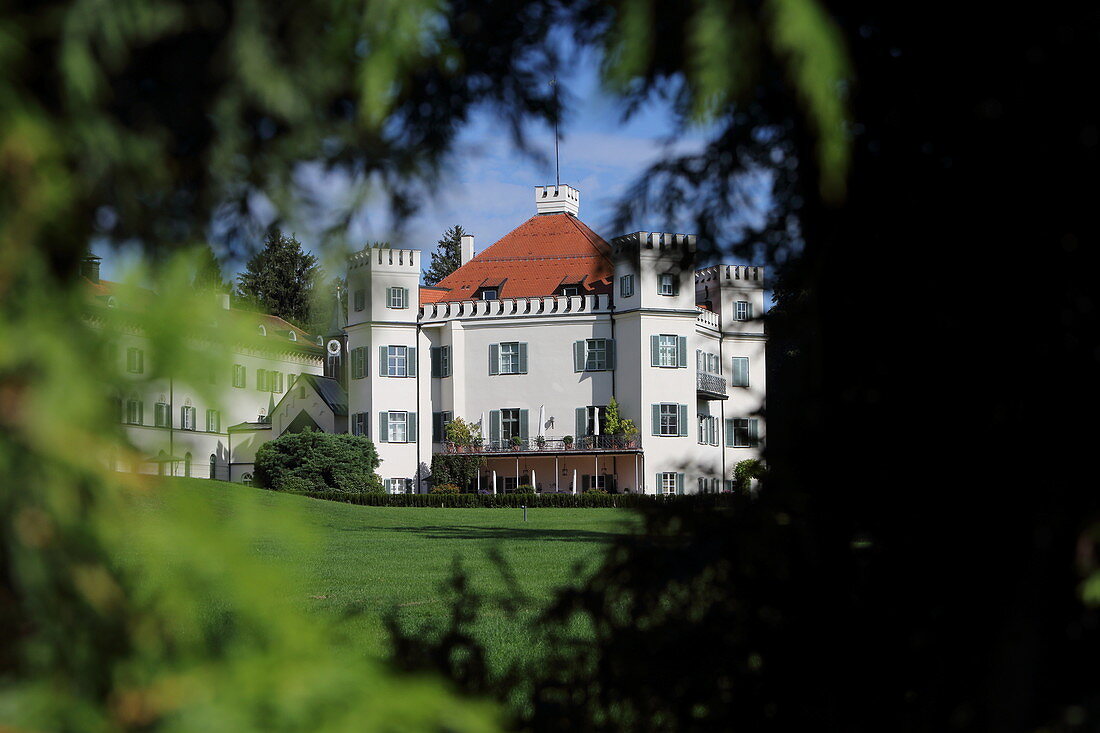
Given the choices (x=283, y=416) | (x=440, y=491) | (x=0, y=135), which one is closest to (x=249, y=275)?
(x=0, y=135)

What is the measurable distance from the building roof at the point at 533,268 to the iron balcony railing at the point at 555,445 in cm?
735

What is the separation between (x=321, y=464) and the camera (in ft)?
146

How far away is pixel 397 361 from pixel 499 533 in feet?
80.3

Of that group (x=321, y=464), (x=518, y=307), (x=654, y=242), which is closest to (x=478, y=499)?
(x=321, y=464)

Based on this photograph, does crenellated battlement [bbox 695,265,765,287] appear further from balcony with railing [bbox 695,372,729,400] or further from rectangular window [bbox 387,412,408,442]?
rectangular window [bbox 387,412,408,442]

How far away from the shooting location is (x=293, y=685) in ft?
3.54

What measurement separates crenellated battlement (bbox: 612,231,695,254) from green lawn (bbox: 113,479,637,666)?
81 centimetres

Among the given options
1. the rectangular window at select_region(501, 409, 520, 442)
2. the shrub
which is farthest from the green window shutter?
the shrub

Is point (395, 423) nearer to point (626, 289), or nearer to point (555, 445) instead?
point (555, 445)

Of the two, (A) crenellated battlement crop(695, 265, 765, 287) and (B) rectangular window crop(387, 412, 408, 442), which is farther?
(B) rectangular window crop(387, 412, 408, 442)

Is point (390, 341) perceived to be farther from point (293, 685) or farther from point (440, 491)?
point (293, 685)

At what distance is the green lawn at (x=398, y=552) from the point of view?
50.4 inches

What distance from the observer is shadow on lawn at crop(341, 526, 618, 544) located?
21.6 m

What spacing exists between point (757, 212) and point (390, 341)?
145 feet
